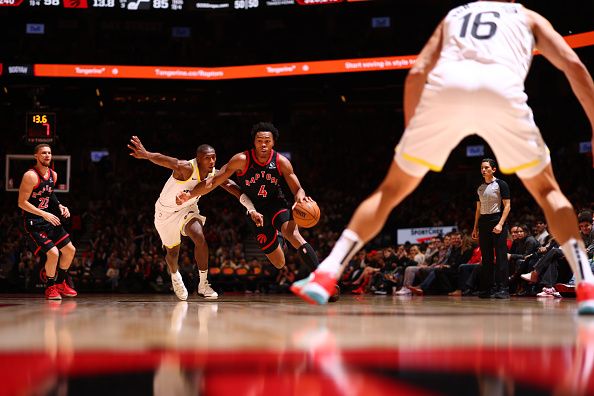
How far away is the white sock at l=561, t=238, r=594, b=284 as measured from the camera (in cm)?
320

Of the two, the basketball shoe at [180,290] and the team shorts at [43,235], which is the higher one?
the team shorts at [43,235]

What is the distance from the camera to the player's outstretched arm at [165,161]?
6.42 metres

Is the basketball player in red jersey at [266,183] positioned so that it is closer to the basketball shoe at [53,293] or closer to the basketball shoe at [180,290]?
the basketball shoe at [180,290]

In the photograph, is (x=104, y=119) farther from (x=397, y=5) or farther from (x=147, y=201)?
(x=397, y=5)

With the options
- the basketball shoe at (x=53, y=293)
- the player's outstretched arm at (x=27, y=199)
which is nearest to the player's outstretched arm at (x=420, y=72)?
the player's outstretched arm at (x=27, y=199)

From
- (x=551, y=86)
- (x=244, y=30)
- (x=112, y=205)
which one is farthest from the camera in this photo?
(x=244, y=30)

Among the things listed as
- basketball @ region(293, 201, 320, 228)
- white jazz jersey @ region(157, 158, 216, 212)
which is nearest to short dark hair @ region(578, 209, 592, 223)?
basketball @ region(293, 201, 320, 228)

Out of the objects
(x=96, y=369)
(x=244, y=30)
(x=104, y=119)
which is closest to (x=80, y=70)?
(x=104, y=119)

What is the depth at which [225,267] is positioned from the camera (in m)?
14.2

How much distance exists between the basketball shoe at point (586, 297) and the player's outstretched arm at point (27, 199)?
5.30 metres

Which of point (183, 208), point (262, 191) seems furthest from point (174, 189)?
point (262, 191)

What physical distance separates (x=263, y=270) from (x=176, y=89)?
36.0ft

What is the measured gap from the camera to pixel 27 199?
712 centimetres

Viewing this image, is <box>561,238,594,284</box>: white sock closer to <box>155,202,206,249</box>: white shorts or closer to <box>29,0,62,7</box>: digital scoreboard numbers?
<box>155,202,206,249</box>: white shorts
